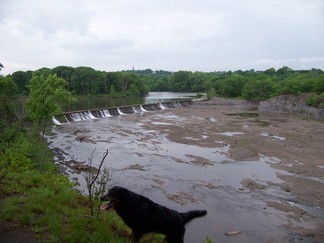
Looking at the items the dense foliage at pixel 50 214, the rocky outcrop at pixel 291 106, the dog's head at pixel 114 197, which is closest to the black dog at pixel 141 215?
the dog's head at pixel 114 197

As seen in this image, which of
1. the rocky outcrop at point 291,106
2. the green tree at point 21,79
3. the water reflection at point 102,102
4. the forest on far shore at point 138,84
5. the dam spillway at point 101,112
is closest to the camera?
the dam spillway at point 101,112

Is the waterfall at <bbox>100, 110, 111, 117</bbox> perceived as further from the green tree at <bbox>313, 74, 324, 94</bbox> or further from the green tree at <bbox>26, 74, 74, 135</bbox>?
the green tree at <bbox>313, 74, 324, 94</bbox>

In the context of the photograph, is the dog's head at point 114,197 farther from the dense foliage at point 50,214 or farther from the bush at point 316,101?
the bush at point 316,101

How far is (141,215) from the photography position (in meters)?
6.28

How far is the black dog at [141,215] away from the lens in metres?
6.14

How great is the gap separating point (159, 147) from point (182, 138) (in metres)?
4.99

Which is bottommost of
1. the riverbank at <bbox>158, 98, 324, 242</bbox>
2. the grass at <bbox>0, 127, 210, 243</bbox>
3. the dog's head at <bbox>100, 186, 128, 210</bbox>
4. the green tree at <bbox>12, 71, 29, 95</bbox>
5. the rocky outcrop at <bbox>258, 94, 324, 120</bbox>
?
the riverbank at <bbox>158, 98, 324, 242</bbox>

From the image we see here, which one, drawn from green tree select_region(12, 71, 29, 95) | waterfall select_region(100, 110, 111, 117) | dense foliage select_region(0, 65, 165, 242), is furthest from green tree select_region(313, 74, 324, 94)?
green tree select_region(12, 71, 29, 95)

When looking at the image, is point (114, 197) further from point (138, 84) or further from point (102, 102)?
point (138, 84)

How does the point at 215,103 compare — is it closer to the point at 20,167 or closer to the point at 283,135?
the point at 283,135

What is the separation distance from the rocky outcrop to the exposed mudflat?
18.2 meters

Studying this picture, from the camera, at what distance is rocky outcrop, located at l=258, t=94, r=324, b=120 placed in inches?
2199

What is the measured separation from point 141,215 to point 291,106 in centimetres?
6341

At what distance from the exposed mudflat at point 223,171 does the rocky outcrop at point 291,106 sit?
59.7 ft
